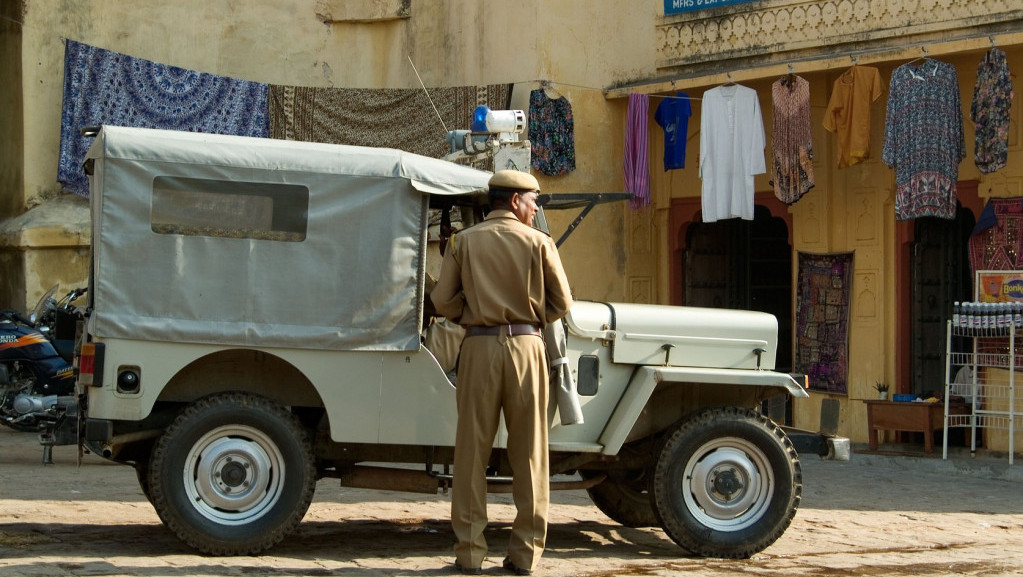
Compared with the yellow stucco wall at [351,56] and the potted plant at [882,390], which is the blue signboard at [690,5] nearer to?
the yellow stucco wall at [351,56]

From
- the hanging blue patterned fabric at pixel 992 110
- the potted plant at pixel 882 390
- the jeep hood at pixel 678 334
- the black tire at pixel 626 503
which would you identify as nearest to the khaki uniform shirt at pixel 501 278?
the jeep hood at pixel 678 334

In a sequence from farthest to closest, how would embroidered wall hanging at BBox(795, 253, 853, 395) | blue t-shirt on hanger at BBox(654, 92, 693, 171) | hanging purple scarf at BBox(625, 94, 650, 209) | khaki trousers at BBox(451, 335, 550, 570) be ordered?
hanging purple scarf at BBox(625, 94, 650, 209) → blue t-shirt on hanger at BBox(654, 92, 693, 171) → embroidered wall hanging at BBox(795, 253, 853, 395) → khaki trousers at BBox(451, 335, 550, 570)

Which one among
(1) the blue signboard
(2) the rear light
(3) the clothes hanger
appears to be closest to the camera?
(2) the rear light

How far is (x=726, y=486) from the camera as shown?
6.45 m

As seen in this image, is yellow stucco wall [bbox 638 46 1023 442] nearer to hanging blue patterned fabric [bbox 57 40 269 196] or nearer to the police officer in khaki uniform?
hanging blue patterned fabric [bbox 57 40 269 196]

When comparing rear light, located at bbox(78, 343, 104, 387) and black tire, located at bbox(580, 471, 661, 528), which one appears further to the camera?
black tire, located at bbox(580, 471, 661, 528)

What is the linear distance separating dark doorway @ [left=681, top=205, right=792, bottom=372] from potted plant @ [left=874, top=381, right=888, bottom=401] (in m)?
2.19

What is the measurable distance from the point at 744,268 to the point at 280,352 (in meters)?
10.3

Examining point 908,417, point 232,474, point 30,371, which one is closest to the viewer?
point 232,474

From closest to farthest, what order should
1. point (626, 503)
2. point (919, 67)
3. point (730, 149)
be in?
point (626, 503) → point (919, 67) → point (730, 149)

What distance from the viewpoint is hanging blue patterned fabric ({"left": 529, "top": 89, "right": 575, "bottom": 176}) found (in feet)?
47.3

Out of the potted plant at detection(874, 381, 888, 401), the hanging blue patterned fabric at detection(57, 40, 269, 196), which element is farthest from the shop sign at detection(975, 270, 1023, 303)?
the hanging blue patterned fabric at detection(57, 40, 269, 196)

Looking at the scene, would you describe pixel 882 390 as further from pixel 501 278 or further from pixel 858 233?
pixel 501 278

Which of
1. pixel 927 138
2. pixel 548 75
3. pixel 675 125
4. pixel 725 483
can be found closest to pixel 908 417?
pixel 927 138
